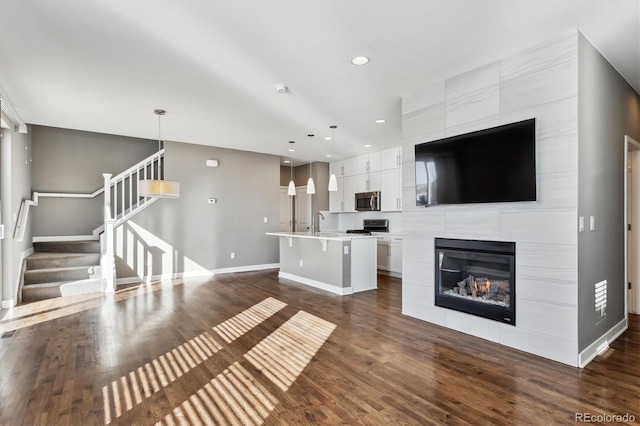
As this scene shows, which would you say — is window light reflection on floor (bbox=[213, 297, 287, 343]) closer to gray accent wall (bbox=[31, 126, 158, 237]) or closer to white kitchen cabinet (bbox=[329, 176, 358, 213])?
white kitchen cabinet (bbox=[329, 176, 358, 213])

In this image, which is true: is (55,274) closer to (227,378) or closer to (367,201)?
(227,378)

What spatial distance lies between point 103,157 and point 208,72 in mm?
4793

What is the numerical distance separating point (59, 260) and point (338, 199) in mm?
5705

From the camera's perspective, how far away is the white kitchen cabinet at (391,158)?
7.00 metres

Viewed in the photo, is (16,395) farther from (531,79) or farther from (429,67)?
(531,79)

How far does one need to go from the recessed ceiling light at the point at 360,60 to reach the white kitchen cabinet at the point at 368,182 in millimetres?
4267

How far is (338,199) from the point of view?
8547mm

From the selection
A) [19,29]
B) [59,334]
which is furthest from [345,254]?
[19,29]

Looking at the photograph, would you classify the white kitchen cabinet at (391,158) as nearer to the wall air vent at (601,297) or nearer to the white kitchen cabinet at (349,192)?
the white kitchen cabinet at (349,192)

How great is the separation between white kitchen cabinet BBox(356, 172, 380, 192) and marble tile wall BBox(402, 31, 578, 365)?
3692mm

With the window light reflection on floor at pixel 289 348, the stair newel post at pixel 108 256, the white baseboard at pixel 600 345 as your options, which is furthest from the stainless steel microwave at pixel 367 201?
the stair newel post at pixel 108 256

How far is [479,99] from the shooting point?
338 centimetres

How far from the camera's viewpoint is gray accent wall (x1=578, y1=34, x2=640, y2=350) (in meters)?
2.79

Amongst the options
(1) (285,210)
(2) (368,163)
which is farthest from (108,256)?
(2) (368,163)
